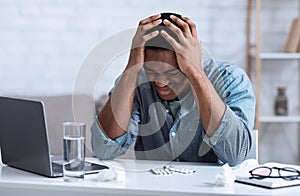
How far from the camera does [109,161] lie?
78.5 inches

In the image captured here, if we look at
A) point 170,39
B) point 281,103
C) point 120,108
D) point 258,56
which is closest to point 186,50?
point 170,39

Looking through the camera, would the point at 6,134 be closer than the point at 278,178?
No

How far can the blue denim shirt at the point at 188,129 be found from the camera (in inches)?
75.2

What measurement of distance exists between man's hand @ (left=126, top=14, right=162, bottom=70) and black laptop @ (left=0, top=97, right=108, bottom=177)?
1.10ft

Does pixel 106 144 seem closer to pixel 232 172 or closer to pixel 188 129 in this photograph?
pixel 188 129

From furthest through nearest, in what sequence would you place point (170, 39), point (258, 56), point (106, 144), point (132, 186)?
point (258, 56) → point (106, 144) → point (170, 39) → point (132, 186)

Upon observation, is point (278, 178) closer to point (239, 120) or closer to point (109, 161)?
point (239, 120)

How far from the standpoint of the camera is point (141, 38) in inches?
74.9

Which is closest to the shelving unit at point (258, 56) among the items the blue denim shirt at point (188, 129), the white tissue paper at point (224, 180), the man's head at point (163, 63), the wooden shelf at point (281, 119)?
the wooden shelf at point (281, 119)

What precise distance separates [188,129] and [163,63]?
0.25 meters

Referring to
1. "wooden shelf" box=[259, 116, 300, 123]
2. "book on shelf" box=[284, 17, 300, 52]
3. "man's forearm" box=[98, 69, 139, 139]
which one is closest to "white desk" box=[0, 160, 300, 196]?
"man's forearm" box=[98, 69, 139, 139]

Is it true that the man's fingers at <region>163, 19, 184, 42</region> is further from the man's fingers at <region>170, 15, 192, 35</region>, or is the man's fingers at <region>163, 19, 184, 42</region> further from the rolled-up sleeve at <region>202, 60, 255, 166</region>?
the rolled-up sleeve at <region>202, 60, 255, 166</region>

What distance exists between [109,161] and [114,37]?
5.52 feet

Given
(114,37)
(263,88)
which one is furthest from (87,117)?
(263,88)
